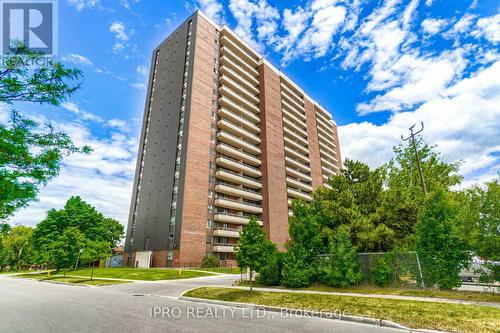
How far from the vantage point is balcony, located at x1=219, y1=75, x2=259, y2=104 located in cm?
5547

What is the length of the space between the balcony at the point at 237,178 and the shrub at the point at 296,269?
31213mm

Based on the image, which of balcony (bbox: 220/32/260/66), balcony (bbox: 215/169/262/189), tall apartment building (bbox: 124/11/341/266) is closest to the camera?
tall apartment building (bbox: 124/11/341/266)

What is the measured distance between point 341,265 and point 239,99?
1811 inches

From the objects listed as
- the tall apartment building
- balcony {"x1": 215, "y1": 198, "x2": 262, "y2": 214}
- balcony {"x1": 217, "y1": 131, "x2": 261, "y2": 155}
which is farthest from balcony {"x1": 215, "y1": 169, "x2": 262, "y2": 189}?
balcony {"x1": 217, "y1": 131, "x2": 261, "y2": 155}

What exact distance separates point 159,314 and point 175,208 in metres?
34.2

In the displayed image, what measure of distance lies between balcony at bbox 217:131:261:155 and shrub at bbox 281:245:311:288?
3519 cm

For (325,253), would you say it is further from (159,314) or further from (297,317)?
(159,314)

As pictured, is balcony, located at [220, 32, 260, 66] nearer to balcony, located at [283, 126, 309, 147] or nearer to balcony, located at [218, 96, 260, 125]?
balcony, located at [218, 96, 260, 125]

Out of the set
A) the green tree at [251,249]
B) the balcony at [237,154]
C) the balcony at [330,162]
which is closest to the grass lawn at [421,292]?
the green tree at [251,249]

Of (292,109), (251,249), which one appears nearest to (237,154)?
(292,109)

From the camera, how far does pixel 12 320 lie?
9.27m

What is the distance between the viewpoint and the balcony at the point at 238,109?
5381 centimetres

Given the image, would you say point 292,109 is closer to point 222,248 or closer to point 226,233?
point 226,233

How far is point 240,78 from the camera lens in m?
59.1
